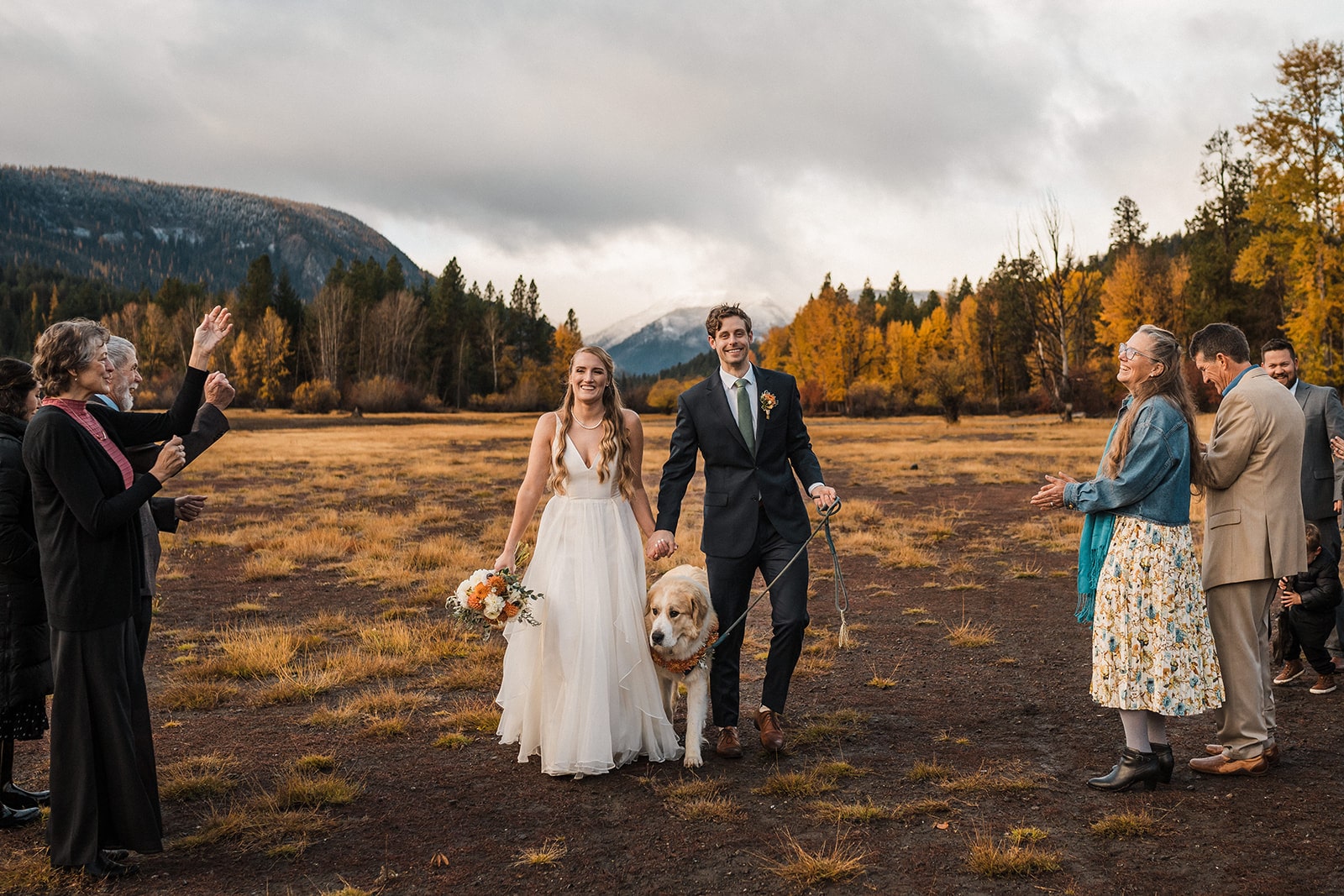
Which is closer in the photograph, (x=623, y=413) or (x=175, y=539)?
(x=623, y=413)

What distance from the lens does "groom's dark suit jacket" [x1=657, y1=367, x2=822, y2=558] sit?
16.3 feet

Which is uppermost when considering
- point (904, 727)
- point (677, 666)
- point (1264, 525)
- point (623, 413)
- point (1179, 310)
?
point (1179, 310)

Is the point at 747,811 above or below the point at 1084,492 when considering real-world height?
below

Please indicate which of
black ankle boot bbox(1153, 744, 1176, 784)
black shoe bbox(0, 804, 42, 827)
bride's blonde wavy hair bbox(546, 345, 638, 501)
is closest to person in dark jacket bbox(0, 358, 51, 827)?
black shoe bbox(0, 804, 42, 827)

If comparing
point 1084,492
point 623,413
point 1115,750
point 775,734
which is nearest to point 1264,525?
point 1084,492

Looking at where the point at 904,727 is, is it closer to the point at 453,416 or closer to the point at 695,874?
the point at 695,874

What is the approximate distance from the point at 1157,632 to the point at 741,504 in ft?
7.12

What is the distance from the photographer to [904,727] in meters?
5.52

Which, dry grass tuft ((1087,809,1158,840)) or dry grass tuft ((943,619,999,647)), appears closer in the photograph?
dry grass tuft ((1087,809,1158,840))

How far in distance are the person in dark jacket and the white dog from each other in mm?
2836

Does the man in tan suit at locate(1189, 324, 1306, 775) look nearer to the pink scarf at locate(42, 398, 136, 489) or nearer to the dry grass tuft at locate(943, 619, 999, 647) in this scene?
the dry grass tuft at locate(943, 619, 999, 647)

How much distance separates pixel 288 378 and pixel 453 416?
82.3 feet

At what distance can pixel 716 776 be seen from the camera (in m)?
4.69

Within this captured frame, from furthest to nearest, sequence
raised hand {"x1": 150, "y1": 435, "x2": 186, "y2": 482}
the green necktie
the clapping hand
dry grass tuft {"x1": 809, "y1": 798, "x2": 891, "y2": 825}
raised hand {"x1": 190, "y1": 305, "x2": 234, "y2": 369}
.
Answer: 1. the green necktie
2. the clapping hand
3. dry grass tuft {"x1": 809, "y1": 798, "x2": 891, "y2": 825}
4. raised hand {"x1": 190, "y1": 305, "x2": 234, "y2": 369}
5. raised hand {"x1": 150, "y1": 435, "x2": 186, "y2": 482}
